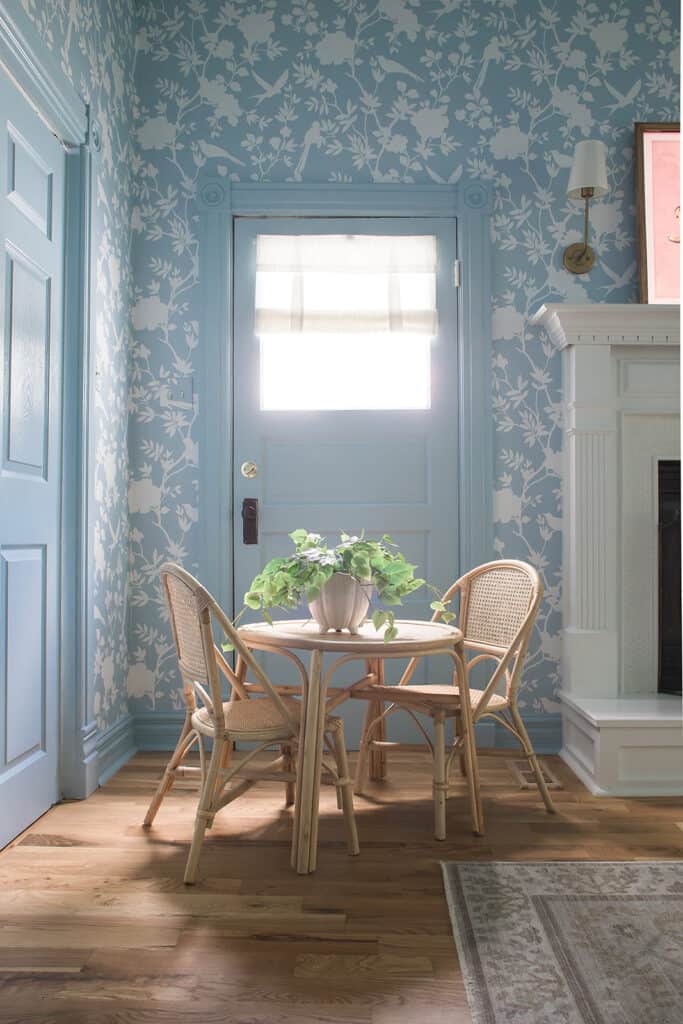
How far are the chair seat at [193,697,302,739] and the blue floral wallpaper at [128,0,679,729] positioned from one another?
1.26 m

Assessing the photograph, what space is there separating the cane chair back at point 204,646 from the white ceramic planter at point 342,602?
1.04 feet

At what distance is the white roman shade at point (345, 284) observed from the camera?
3.59 metres

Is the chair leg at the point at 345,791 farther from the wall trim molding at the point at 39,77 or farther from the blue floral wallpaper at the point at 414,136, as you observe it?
the wall trim molding at the point at 39,77

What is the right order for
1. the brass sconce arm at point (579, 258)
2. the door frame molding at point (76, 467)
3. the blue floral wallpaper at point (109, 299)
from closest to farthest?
the door frame molding at point (76, 467), the blue floral wallpaper at point (109, 299), the brass sconce arm at point (579, 258)

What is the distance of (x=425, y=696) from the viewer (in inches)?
102

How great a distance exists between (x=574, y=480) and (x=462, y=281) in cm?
99

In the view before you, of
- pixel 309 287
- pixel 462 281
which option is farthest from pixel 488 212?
pixel 309 287

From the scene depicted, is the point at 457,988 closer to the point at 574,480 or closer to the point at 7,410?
the point at 7,410

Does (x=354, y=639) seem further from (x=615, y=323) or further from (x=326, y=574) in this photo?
(x=615, y=323)

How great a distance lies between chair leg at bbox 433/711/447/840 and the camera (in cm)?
244

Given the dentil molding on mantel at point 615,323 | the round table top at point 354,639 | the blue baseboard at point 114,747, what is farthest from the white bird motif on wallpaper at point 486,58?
the blue baseboard at point 114,747

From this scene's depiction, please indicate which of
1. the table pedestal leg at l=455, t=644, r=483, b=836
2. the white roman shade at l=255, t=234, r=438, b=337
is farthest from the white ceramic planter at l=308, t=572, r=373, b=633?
the white roman shade at l=255, t=234, r=438, b=337

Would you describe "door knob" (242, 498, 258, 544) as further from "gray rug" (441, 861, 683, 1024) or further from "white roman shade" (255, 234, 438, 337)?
"gray rug" (441, 861, 683, 1024)

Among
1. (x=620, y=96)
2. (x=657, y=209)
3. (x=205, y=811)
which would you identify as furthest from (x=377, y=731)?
(x=620, y=96)
